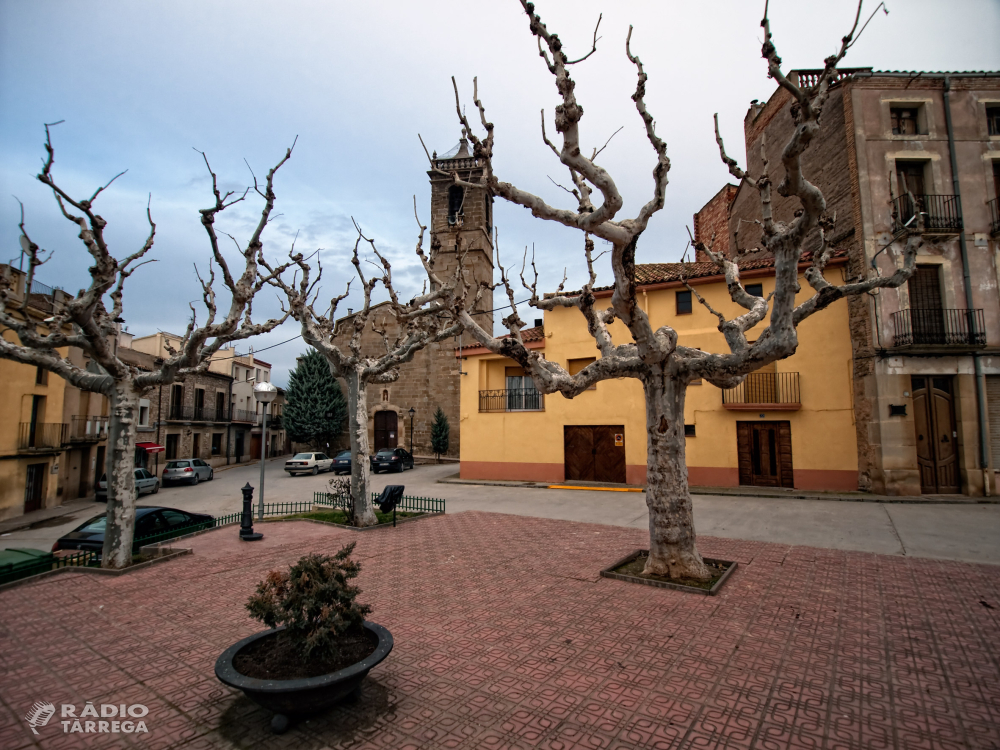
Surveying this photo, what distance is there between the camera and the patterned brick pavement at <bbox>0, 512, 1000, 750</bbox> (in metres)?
3.78

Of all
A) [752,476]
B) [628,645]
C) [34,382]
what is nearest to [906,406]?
[752,476]

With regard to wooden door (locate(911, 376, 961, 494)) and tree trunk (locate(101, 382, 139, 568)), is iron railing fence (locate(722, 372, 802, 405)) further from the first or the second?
tree trunk (locate(101, 382, 139, 568))

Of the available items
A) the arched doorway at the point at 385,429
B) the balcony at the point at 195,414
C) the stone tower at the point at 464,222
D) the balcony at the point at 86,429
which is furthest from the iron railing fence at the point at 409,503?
the stone tower at the point at 464,222

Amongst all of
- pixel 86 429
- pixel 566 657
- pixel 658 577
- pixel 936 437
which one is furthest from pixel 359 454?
pixel 86 429

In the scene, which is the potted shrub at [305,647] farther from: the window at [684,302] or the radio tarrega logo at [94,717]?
the window at [684,302]

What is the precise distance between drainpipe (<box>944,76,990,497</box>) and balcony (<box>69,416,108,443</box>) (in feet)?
105

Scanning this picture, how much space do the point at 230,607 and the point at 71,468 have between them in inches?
827

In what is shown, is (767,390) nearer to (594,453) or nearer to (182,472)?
(594,453)

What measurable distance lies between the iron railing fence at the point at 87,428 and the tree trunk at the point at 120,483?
663 inches

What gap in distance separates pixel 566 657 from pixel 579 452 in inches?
634

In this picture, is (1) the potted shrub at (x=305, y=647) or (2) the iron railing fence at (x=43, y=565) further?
(2) the iron railing fence at (x=43, y=565)

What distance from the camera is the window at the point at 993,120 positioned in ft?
54.7

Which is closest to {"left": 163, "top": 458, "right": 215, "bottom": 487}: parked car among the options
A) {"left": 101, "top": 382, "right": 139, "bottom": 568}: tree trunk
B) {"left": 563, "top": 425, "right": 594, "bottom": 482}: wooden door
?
{"left": 563, "top": 425, "right": 594, "bottom": 482}: wooden door

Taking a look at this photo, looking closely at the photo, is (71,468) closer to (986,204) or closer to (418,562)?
(418,562)
